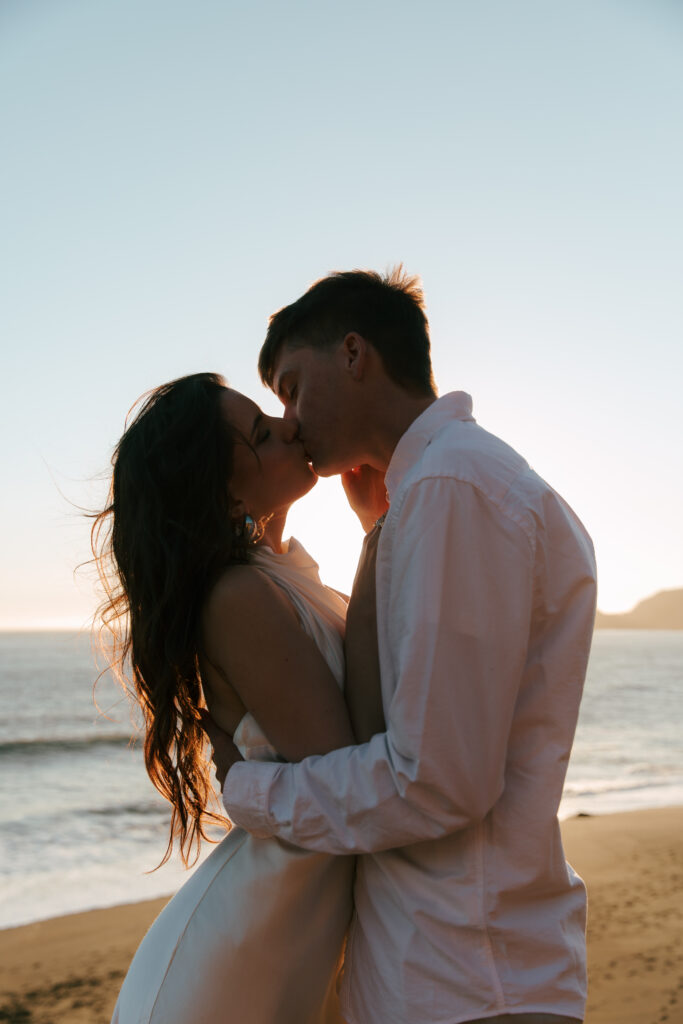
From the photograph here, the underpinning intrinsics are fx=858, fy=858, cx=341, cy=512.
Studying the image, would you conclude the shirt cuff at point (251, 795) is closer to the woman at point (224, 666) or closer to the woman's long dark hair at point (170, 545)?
the woman at point (224, 666)

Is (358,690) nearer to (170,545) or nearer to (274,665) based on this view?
(274,665)

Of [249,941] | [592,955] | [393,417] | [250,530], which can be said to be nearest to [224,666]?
[250,530]

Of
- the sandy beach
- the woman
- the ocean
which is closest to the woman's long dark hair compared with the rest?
the woman

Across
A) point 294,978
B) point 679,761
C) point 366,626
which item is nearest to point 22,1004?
point 294,978

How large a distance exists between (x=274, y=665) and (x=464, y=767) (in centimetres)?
52

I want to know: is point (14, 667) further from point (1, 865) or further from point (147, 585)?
point (147, 585)

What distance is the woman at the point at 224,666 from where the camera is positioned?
1.88 m

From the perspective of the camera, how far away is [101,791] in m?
15.0

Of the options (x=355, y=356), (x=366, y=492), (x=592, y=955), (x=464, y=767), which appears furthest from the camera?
(x=592, y=955)

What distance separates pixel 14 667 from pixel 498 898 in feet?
181

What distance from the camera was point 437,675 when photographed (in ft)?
5.16

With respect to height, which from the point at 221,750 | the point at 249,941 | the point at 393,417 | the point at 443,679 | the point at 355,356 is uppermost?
the point at 355,356

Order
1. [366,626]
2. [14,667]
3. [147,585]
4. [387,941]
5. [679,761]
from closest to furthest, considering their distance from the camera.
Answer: [387,941]
[366,626]
[147,585]
[679,761]
[14,667]

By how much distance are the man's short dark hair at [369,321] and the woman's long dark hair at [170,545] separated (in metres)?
0.30
